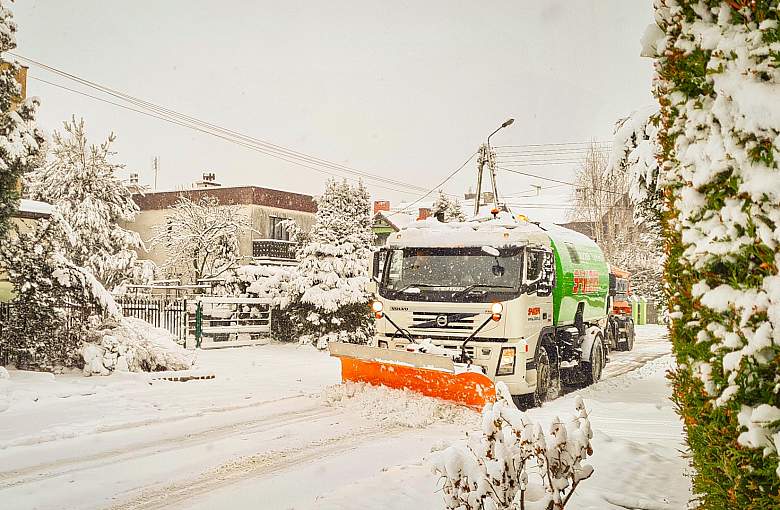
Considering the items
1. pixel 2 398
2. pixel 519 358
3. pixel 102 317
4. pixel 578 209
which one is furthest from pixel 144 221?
pixel 519 358

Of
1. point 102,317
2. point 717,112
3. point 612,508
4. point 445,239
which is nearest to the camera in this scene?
point 717,112

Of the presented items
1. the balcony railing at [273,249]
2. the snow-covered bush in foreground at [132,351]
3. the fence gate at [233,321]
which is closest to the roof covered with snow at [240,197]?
the balcony railing at [273,249]

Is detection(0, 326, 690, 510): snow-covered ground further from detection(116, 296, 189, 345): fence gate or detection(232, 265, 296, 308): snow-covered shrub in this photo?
detection(232, 265, 296, 308): snow-covered shrub

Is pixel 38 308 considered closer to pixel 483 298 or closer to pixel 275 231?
pixel 483 298

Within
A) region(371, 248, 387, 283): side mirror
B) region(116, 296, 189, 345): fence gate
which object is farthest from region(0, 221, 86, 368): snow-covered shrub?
region(371, 248, 387, 283): side mirror

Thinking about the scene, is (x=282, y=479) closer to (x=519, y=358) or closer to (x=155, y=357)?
(x=519, y=358)

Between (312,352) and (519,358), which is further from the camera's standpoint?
(312,352)

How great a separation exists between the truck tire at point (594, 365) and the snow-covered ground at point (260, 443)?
0.48 meters

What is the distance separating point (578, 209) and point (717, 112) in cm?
4019

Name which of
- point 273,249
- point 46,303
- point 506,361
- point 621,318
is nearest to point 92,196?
point 273,249

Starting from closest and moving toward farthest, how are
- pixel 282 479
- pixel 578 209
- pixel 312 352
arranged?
pixel 282 479
pixel 312 352
pixel 578 209

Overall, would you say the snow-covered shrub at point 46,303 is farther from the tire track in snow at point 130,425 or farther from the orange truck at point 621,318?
the orange truck at point 621,318

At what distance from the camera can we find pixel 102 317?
12867mm

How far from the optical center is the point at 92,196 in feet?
102
